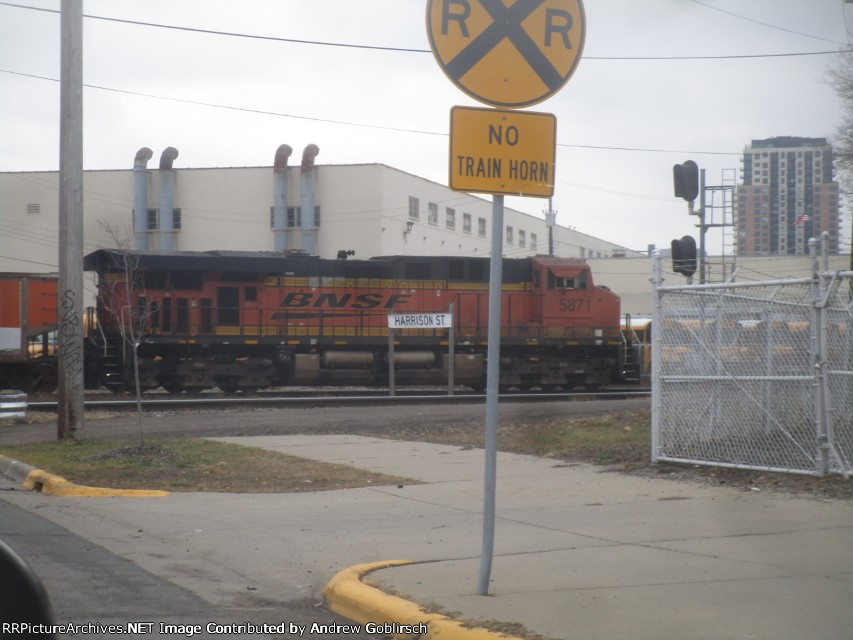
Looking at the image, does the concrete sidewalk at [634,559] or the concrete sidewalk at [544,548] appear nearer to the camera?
the concrete sidewalk at [634,559]

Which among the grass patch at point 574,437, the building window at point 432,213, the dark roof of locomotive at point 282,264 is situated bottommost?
the grass patch at point 574,437

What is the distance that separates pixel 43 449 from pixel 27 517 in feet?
17.5

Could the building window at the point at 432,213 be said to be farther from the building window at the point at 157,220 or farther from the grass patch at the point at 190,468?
the grass patch at the point at 190,468

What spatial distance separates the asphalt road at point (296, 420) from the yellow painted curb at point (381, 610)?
9.99 meters

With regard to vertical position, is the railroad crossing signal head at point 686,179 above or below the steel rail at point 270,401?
above

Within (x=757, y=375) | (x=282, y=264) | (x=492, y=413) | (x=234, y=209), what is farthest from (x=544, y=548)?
(x=234, y=209)

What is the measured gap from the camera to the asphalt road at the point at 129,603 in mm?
5176

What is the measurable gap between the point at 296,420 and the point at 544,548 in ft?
37.7

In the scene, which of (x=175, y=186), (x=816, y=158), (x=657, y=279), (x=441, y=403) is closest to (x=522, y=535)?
(x=657, y=279)

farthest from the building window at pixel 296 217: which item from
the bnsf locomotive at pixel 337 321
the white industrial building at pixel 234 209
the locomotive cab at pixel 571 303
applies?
the locomotive cab at pixel 571 303

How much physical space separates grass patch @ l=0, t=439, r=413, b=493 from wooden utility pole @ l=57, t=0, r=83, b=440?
828 mm

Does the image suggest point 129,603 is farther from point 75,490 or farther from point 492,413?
point 75,490

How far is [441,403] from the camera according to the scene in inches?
873

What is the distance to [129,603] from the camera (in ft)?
18.4
